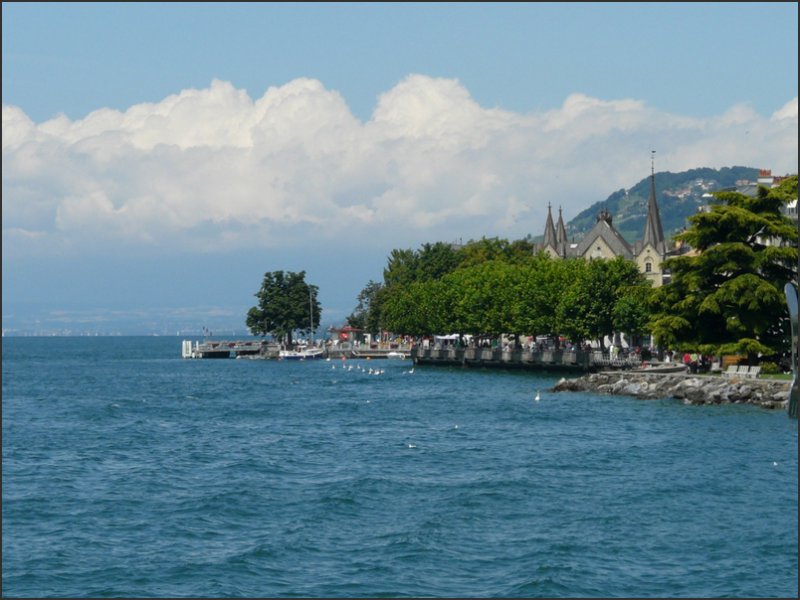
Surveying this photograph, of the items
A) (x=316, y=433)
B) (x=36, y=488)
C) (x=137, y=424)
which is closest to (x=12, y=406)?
(x=137, y=424)

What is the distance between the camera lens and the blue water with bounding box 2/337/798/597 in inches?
1220

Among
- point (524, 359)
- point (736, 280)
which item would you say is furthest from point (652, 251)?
point (736, 280)

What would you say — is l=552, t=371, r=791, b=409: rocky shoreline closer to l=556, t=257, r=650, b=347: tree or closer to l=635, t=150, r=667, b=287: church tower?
l=556, t=257, r=650, b=347: tree

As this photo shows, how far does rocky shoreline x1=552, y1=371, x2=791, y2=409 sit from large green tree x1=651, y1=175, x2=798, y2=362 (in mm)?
3673

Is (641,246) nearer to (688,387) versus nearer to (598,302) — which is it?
(598,302)

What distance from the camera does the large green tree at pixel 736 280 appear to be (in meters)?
83.0

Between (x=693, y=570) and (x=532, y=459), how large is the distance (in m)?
20.6

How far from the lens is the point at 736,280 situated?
82562mm

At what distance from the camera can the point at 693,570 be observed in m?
31.0

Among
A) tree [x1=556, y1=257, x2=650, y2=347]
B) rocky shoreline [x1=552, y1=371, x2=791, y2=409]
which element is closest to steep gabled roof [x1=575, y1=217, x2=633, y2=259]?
tree [x1=556, y1=257, x2=650, y2=347]

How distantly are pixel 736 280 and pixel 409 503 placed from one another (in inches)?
1862

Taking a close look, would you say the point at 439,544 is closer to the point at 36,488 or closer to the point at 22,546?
the point at 22,546

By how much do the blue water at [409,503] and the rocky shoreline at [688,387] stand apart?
6.01 feet

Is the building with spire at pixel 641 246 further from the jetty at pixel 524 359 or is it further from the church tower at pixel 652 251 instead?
the jetty at pixel 524 359
